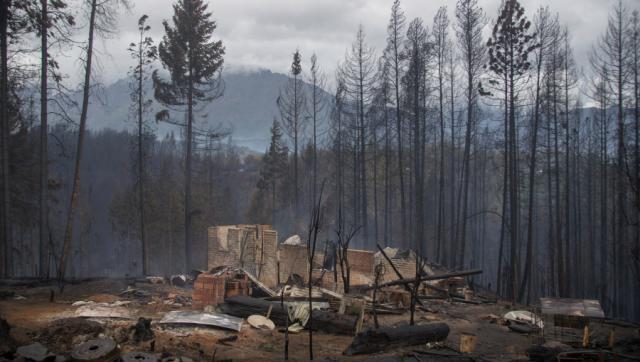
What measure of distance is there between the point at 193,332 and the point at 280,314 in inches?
106

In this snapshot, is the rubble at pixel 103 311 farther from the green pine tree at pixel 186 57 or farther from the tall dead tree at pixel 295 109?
the tall dead tree at pixel 295 109

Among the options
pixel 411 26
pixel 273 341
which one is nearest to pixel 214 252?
pixel 273 341

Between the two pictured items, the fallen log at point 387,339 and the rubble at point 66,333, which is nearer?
the rubble at point 66,333

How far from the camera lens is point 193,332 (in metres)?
11.3

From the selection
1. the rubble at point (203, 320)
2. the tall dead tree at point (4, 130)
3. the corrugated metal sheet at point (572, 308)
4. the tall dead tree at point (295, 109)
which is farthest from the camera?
the tall dead tree at point (295, 109)

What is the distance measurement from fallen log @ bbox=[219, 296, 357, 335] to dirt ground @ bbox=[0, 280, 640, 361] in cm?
27

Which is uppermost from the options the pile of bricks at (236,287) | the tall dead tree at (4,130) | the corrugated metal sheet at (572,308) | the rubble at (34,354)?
the tall dead tree at (4,130)

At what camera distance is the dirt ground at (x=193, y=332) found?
942 cm

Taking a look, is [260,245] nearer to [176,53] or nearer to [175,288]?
[175,288]

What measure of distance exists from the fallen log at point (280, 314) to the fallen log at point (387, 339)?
7.36 feet

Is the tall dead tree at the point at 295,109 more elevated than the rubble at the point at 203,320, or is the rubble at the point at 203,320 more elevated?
the tall dead tree at the point at 295,109

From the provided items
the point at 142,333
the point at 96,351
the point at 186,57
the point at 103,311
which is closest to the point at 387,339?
the point at 142,333

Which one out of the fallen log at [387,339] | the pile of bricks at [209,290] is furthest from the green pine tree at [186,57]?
the fallen log at [387,339]

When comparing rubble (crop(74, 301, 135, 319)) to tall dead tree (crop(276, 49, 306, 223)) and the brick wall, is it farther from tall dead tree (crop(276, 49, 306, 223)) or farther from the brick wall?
tall dead tree (crop(276, 49, 306, 223))
